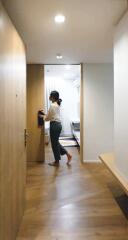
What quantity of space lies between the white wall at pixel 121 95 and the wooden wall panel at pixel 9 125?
1.09 metres

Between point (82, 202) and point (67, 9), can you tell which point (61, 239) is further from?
point (67, 9)

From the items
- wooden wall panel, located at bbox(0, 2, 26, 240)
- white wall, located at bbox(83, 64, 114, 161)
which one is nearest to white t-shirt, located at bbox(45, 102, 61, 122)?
white wall, located at bbox(83, 64, 114, 161)

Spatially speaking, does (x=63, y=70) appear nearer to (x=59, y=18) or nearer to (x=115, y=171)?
(x=59, y=18)

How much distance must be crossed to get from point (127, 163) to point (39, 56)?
9.45ft

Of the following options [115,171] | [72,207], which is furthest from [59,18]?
[72,207]

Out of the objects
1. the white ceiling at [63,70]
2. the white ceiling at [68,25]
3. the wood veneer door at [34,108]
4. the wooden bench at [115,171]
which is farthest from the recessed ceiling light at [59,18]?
the white ceiling at [63,70]

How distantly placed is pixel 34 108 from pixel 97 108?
1.38m

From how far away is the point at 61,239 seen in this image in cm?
234

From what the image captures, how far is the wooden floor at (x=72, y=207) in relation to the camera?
2.46 meters

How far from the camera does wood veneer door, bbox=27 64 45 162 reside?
17.9 ft

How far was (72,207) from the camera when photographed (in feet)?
10.1

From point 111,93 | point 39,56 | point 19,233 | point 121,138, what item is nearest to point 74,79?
point 111,93

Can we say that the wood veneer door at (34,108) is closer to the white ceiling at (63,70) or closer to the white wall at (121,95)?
the white ceiling at (63,70)

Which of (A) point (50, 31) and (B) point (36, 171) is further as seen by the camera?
(B) point (36, 171)
